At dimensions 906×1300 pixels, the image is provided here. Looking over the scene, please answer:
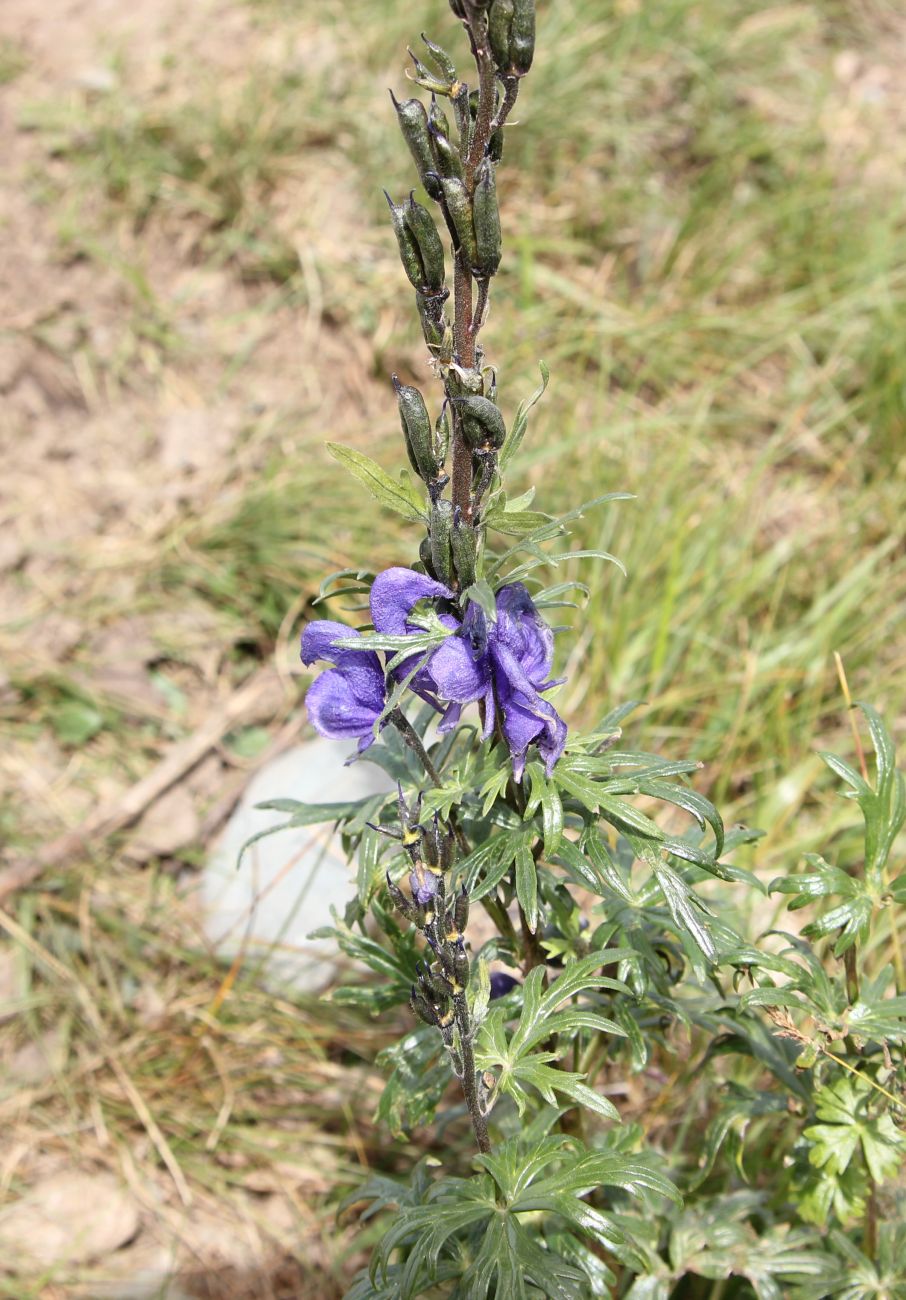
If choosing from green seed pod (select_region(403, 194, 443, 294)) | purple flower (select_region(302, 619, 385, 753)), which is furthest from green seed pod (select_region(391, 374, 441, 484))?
purple flower (select_region(302, 619, 385, 753))

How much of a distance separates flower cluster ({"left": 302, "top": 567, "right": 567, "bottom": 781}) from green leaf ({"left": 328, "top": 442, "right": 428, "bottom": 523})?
76 mm

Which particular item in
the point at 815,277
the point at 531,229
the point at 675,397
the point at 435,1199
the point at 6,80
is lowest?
the point at 435,1199

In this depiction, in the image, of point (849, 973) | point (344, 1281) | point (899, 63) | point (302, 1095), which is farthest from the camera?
point (899, 63)

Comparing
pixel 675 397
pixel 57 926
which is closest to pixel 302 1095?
pixel 57 926

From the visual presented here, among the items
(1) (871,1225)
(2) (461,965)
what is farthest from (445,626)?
(1) (871,1225)

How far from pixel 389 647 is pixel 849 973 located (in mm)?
848

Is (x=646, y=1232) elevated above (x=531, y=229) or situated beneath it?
situated beneath

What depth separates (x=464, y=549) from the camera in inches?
54.1

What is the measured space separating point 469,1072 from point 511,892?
12.7 inches

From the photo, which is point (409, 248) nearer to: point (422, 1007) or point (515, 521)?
point (515, 521)

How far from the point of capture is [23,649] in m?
3.44

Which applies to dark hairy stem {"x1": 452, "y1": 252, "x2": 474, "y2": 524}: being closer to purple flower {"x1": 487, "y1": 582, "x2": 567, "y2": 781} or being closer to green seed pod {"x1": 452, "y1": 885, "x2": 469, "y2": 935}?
purple flower {"x1": 487, "y1": 582, "x2": 567, "y2": 781}

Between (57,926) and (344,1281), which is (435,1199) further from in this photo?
(57,926)

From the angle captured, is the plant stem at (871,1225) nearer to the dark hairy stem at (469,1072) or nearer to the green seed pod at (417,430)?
the dark hairy stem at (469,1072)
